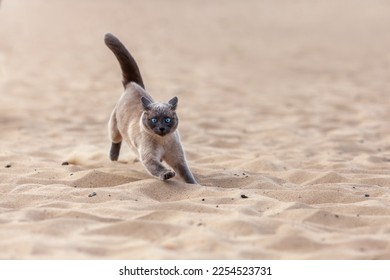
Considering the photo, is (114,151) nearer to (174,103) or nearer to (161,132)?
(174,103)

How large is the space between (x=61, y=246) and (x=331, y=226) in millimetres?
1594

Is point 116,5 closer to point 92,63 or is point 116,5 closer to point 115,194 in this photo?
point 92,63

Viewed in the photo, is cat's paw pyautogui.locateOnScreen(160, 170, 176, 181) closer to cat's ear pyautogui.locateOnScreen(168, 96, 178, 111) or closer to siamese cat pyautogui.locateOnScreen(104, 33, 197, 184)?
siamese cat pyautogui.locateOnScreen(104, 33, 197, 184)

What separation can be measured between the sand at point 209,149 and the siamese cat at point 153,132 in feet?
0.58

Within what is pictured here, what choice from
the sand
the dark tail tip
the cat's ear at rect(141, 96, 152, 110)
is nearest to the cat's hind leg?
the dark tail tip

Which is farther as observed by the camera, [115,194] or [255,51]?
[255,51]

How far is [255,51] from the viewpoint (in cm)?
1769

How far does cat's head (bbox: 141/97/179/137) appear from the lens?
520cm

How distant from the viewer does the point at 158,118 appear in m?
5.23

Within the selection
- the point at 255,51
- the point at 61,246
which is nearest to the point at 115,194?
the point at 61,246

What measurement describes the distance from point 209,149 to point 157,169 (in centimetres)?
186

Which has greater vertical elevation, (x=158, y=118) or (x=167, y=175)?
(x=158, y=118)

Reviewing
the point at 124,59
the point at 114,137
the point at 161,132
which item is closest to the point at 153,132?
the point at 161,132

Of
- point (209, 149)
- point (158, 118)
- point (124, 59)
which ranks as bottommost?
point (158, 118)
